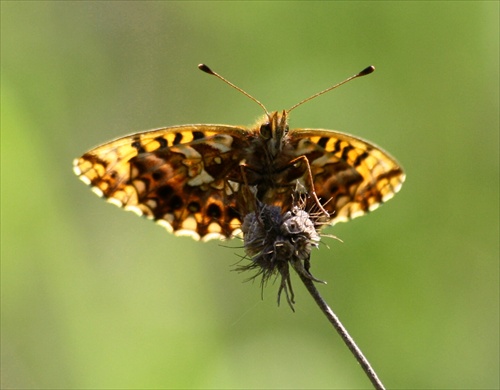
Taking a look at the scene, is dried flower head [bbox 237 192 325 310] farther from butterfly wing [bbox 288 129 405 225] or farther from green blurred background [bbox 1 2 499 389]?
green blurred background [bbox 1 2 499 389]

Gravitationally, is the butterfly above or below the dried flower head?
above

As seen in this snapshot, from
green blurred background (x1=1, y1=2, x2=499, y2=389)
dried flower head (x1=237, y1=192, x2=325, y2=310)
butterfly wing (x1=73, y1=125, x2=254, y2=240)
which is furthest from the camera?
green blurred background (x1=1, y1=2, x2=499, y2=389)

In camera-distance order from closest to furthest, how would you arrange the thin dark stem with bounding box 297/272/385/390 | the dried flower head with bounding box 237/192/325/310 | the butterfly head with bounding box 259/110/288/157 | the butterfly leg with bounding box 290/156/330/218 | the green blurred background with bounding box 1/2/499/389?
the thin dark stem with bounding box 297/272/385/390 < the dried flower head with bounding box 237/192/325/310 < the butterfly leg with bounding box 290/156/330/218 < the butterfly head with bounding box 259/110/288/157 < the green blurred background with bounding box 1/2/499/389

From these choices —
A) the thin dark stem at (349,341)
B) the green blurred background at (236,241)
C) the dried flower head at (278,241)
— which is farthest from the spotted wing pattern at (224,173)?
the green blurred background at (236,241)

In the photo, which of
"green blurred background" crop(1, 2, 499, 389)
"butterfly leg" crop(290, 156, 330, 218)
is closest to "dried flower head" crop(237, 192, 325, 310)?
"butterfly leg" crop(290, 156, 330, 218)

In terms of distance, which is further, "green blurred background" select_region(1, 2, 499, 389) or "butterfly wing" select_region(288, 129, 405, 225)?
"green blurred background" select_region(1, 2, 499, 389)

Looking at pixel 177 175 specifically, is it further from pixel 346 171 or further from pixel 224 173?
pixel 346 171

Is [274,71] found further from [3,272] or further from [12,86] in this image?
[3,272]

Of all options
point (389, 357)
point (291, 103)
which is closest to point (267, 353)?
point (389, 357)
